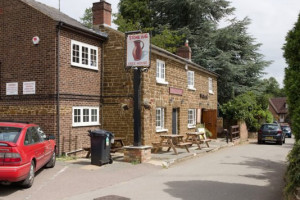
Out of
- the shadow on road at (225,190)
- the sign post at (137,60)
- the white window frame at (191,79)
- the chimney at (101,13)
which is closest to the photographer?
the shadow on road at (225,190)

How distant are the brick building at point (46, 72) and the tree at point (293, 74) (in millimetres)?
8783

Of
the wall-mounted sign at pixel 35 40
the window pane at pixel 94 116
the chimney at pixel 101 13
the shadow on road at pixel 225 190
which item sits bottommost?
the shadow on road at pixel 225 190

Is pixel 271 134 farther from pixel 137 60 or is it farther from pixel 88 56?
pixel 88 56

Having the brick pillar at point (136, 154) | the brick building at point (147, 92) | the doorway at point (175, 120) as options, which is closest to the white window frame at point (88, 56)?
the brick building at point (147, 92)

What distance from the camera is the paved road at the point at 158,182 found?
24.6ft

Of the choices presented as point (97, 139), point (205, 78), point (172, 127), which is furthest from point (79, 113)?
point (205, 78)

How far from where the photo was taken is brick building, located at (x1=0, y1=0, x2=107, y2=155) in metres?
13.0

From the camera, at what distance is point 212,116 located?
886 inches

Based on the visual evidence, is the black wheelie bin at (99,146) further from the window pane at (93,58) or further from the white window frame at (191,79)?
the white window frame at (191,79)

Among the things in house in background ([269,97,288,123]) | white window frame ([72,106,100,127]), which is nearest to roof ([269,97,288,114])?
house in background ([269,97,288,123])

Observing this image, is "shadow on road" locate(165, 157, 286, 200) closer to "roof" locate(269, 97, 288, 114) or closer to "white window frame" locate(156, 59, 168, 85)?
"white window frame" locate(156, 59, 168, 85)

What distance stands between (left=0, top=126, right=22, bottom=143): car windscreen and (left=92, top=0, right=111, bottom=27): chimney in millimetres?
9538

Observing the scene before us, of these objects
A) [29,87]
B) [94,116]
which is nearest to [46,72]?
[29,87]

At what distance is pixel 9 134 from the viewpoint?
762 centimetres
